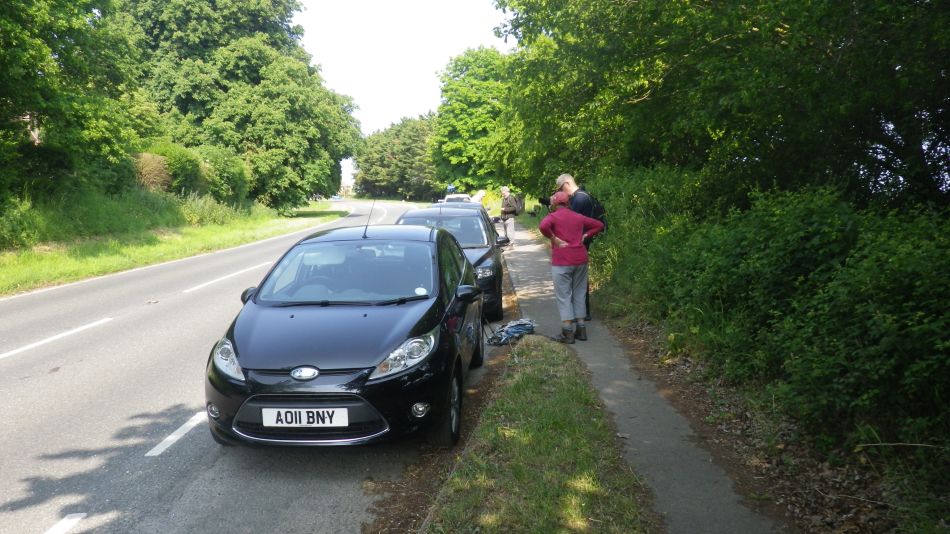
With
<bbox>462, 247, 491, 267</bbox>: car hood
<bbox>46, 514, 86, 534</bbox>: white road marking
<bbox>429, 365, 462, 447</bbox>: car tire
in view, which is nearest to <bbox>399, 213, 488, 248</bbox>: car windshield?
<bbox>462, 247, 491, 267</bbox>: car hood

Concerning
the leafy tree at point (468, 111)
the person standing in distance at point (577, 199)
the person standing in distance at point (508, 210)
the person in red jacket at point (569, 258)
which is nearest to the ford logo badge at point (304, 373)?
the person in red jacket at point (569, 258)

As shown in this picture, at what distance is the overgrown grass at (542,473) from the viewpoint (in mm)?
3801

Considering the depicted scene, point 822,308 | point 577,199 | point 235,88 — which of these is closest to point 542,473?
point 822,308

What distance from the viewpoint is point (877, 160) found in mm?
8320

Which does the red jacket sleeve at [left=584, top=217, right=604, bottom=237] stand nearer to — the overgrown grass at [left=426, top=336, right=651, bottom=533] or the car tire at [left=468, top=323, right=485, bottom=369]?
the car tire at [left=468, top=323, right=485, bottom=369]

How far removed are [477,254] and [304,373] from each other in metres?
5.81

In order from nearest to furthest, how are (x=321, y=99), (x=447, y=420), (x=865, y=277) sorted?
1. (x=865, y=277)
2. (x=447, y=420)
3. (x=321, y=99)

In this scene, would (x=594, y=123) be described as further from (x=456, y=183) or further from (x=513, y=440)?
(x=456, y=183)

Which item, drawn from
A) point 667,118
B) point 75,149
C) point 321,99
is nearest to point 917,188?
point 667,118

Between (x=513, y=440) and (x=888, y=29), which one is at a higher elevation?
(x=888, y=29)

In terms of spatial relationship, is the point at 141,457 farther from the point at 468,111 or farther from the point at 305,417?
the point at 468,111

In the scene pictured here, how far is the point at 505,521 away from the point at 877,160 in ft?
22.9

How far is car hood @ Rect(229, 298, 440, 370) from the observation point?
4.71 meters

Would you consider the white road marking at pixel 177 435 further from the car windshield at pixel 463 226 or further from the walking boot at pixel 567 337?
the car windshield at pixel 463 226
